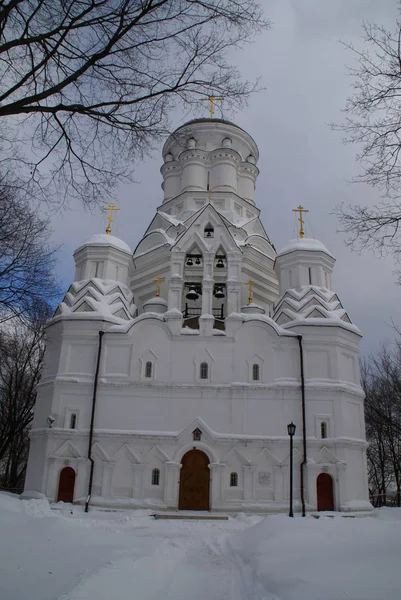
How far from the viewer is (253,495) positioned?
1983 cm

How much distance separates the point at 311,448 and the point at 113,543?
12.3 metres

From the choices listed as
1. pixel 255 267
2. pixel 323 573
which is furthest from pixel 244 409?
pixel 323 573

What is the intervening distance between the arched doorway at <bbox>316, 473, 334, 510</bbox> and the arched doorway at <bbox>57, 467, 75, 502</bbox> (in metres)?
10.0

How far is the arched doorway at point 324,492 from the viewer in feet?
65.0

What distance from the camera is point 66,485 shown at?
20.2 metres

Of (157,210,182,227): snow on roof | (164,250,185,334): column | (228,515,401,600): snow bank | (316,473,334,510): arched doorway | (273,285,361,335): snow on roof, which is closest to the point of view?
(228,515,401,600): snow bank

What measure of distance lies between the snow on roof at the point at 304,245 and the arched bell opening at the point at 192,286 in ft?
14.5

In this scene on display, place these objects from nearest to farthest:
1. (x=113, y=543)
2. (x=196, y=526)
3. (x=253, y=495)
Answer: (x=113, y=543) → (x=196, y=526) → (x=253, y=495)

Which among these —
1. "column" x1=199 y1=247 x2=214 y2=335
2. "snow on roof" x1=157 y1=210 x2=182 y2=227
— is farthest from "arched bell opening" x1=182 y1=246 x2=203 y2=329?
"snow on roof" x1=157 y1=210 x2=182 y2=227

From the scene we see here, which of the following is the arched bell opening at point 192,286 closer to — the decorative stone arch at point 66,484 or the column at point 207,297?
the column at point 207,297

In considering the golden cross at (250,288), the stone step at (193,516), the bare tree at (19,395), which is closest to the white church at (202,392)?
the golden cross at (250,288)

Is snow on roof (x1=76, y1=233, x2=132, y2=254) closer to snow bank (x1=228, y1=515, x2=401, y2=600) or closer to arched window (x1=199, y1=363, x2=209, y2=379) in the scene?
arched window (x1=199, y1=363, x2=209, y2=379)

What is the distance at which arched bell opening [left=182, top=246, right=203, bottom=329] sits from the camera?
24250 mm

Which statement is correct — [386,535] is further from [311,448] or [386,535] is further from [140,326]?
[140,326]
